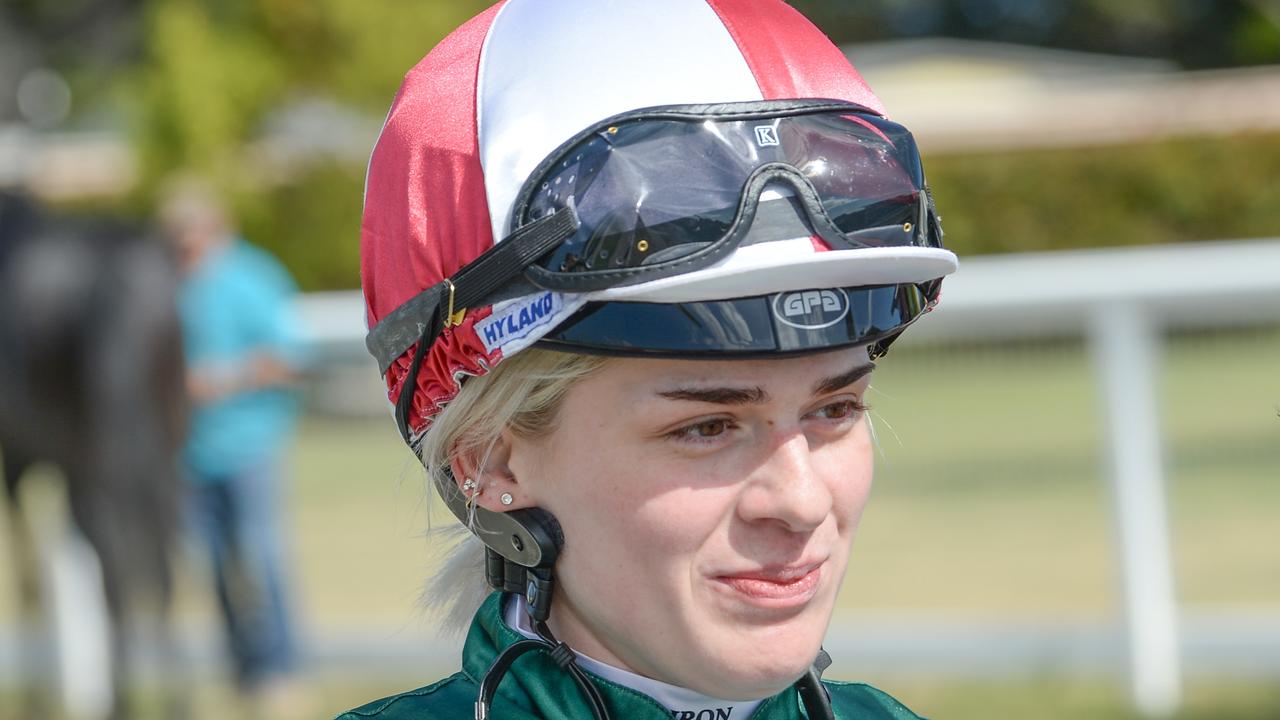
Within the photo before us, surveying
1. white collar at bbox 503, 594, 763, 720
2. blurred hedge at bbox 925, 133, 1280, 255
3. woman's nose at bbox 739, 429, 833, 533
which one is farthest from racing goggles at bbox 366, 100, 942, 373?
blurred hedge at bbox 925, 133, 1280, 255

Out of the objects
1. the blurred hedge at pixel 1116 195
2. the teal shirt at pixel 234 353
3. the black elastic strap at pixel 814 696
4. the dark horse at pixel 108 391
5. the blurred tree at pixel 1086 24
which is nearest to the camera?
the black elastic strap at pixel 814 696

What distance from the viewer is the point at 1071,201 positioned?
18.3 m

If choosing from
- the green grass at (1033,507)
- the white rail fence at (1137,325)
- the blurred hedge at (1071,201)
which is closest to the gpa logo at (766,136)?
the green grass at (1033,507)

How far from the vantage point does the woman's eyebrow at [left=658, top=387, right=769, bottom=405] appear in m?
1.56

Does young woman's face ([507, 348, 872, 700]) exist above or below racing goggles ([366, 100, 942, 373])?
below

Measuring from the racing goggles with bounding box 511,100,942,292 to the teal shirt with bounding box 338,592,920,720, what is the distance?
1.37ft

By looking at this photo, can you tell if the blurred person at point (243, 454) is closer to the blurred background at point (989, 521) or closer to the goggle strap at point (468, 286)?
the blurred background at point (989, 521)

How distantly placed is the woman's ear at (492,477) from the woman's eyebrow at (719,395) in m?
0.22

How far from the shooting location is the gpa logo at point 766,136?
1583mm

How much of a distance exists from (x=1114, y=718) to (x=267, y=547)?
3.39 metres

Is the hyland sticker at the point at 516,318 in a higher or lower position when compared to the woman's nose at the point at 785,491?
higher

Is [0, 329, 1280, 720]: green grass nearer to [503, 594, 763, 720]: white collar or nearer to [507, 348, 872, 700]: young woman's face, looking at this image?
[503, 594, 763, 720]: white collar

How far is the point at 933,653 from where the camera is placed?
20.2 feet

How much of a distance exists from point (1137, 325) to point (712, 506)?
15.7 ft
